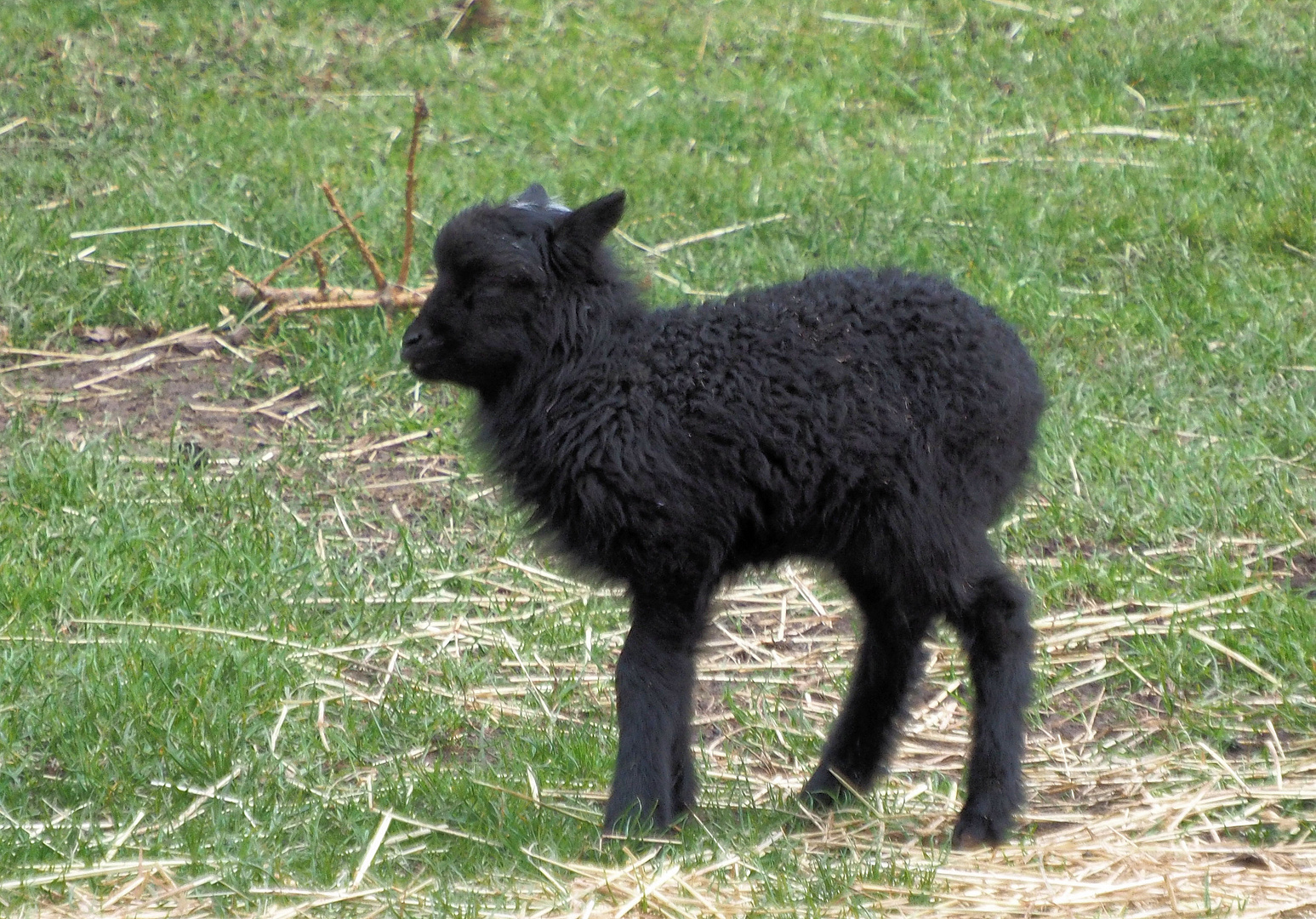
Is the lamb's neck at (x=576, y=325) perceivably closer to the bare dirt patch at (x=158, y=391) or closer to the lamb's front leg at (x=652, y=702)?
the lamb's front leg at (x=652, y=702)

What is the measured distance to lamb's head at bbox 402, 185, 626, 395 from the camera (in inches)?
163

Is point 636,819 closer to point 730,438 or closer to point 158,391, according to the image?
point 730,438

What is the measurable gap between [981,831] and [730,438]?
4.02 feet

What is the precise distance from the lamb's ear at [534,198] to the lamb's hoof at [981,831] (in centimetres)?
203

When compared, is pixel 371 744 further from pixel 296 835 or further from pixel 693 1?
pixel 693 1

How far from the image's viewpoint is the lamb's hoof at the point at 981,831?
159 inches

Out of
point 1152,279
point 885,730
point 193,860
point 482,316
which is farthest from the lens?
point 1152,279

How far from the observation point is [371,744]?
482 centimetres

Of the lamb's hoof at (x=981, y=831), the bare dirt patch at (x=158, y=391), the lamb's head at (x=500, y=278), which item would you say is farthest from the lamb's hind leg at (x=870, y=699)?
the bare dirt patch at (x=158, y=391)

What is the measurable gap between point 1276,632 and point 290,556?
140 inches

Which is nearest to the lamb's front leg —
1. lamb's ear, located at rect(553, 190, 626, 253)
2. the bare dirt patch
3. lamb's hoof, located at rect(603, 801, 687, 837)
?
lamb's hoof, located at rect(603, 801, 687, 837)

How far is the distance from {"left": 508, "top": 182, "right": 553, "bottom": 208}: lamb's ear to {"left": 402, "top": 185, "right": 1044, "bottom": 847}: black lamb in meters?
0.06

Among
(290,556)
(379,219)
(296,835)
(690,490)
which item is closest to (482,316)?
(690,490)

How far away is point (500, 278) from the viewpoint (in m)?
4.13
